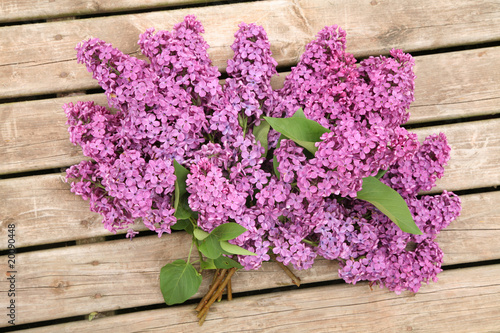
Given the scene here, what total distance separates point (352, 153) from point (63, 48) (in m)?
1.09

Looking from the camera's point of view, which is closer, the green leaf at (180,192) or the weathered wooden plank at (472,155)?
the green leaf at (180,192)

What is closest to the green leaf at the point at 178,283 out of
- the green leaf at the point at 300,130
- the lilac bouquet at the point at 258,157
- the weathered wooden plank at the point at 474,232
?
the lilac bouquet at the point at 258,157

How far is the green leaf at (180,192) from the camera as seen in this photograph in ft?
3.55

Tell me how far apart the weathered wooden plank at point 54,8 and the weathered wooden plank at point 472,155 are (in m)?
1.27

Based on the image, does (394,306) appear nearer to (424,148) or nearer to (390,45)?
(424,148)

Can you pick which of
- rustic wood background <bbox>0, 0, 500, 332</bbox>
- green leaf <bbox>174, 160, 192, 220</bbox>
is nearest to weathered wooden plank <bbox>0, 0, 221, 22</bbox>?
rustic wood background <bbox>0, 0, 500, 332</bbox>

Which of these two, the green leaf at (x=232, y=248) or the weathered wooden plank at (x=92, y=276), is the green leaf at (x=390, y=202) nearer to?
the green leaf at (x=232, y=248)

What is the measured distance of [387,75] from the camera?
1200 millimetres

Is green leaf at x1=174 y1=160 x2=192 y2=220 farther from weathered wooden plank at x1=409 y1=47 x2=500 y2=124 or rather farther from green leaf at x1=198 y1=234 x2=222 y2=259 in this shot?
weathered wooden plank at x1=409 y1=47 x2=500 y2=124

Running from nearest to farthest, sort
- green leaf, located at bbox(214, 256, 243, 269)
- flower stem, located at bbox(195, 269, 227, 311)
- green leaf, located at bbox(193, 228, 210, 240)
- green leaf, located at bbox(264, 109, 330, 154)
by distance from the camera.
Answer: green leaf, located at bbox(264, 109, 330, 154) < green leaf, located at bbox(193, 228, 210, 240) < green leaf, located at bbox(214, 256, 243, 269) < flower stem, located at bbox(195, 269, 227, 311)

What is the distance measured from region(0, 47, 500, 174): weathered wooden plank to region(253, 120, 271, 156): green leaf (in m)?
0.28

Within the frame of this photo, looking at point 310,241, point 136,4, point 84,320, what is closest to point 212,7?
point 136,4

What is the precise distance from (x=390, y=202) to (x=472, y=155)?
628 millimetres

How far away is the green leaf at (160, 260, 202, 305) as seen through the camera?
1.23 m
